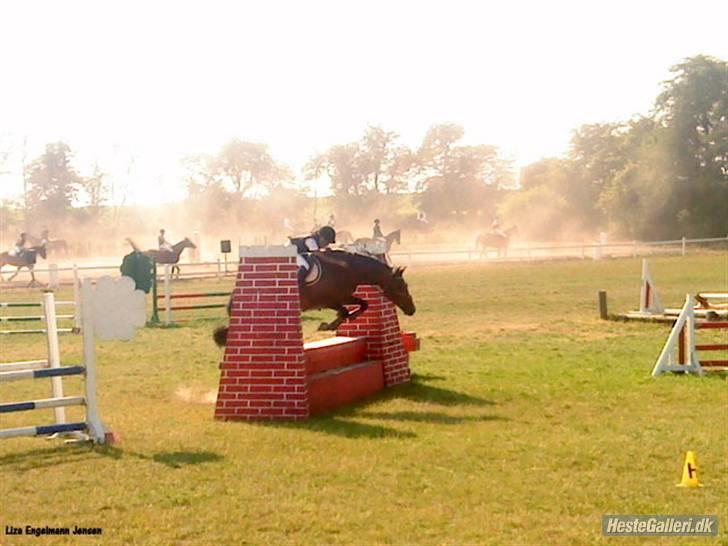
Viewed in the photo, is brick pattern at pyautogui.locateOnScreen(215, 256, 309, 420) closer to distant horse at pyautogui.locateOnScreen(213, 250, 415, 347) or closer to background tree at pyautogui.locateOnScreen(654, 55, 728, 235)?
distant horse at pyautogui.locateOnScreen(213, 250, 415, 347)

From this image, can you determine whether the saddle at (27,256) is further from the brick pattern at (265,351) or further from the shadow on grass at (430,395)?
the brick pattern at (265,351)

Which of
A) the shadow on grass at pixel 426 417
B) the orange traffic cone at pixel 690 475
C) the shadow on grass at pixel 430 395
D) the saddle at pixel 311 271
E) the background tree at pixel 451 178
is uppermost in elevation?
the background tree at pixel 451 178

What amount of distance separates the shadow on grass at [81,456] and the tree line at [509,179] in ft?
183

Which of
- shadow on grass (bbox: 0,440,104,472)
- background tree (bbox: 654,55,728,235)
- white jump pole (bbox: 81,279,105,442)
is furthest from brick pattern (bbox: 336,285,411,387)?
background tree (bbox: 654,55,728,235)

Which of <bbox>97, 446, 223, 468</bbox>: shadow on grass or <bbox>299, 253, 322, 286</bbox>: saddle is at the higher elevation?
A: <bbox>299, 253, 322, 286</bbox>: saddle

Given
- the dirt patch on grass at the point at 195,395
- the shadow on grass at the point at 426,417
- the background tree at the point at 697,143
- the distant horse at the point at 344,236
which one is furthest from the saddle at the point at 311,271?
the background tree at the point at 697,143

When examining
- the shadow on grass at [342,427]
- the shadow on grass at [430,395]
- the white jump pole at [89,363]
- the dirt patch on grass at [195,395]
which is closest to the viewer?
the white jump pole at [89,363]

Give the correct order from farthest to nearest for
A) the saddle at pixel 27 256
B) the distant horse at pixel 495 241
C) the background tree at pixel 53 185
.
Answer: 1. the background tree at pixel 53 185
2. the distant horse at pixel 495 241
3. the saddle at pixel 27 256

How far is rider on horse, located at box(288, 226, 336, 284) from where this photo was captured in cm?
1126

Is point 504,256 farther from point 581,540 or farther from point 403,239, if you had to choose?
point 581,540

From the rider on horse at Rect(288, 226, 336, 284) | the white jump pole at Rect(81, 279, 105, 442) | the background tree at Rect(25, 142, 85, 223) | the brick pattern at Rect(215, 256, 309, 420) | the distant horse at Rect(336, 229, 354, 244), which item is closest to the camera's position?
the white jump pole at Rect(81, 279, 105, 442)

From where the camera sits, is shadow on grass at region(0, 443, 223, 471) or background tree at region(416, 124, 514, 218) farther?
background tree at region(416, 124, 514, 218)

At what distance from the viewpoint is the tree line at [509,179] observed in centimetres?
6056

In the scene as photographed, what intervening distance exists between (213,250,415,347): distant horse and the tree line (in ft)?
168
